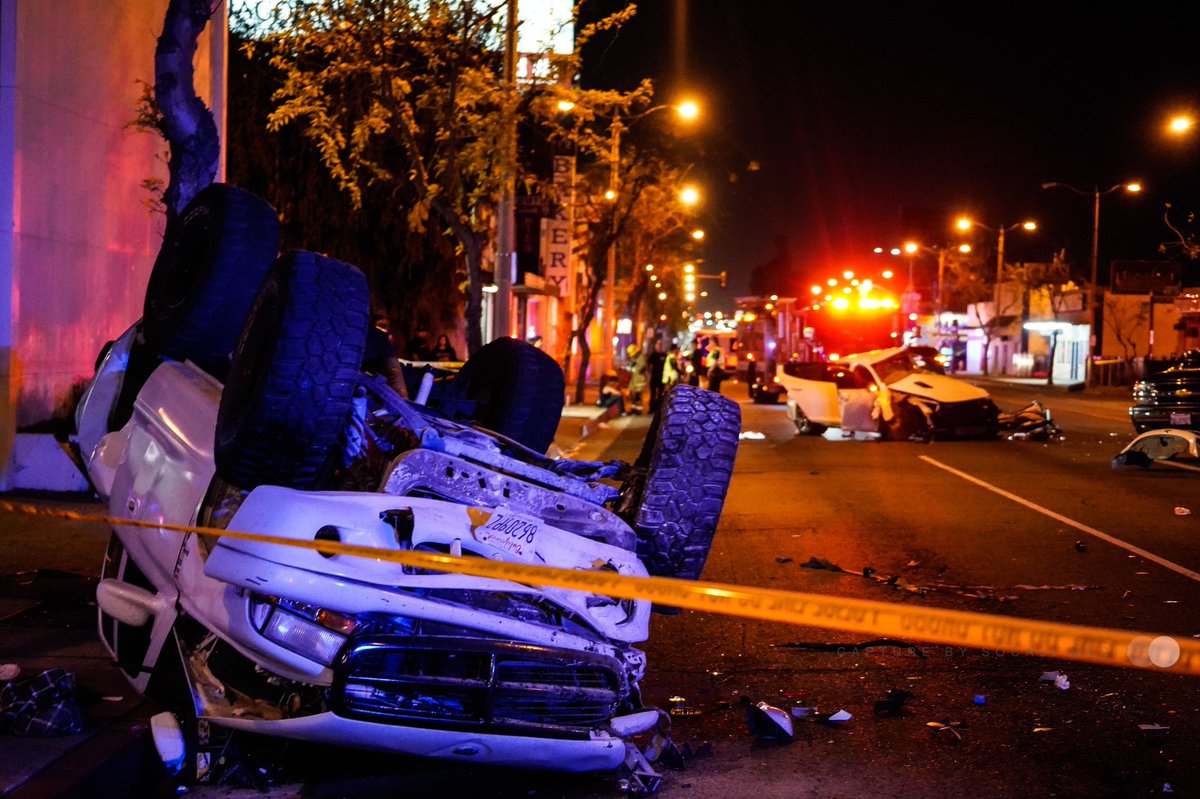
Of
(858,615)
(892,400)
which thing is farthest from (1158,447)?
(858,615)

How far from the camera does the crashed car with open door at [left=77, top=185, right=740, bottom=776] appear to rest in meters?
4.04

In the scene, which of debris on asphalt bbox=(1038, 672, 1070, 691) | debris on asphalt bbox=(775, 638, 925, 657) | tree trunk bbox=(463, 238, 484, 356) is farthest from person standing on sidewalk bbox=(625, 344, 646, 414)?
debris on asphalt bbox=(1038, 672, 1070, 691)

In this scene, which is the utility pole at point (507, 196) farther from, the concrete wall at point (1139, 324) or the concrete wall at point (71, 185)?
the concrete wall at point (1139, 324)

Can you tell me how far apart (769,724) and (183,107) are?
21.7 ft

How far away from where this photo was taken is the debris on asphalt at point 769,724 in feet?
17.7

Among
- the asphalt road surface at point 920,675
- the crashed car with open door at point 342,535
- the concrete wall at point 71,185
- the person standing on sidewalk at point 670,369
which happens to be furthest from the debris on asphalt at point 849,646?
the person standing on sidewalk at point 670,369

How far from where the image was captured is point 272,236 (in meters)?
5.88

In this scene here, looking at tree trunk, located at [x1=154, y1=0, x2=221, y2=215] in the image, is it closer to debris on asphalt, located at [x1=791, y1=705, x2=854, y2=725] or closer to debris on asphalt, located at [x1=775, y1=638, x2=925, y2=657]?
debris on asphalt, located at [x1=775, y1=638, x2=925, y2=657]

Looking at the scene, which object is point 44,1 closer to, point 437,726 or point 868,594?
point 868,594

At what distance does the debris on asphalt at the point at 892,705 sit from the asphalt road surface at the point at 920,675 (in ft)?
0.06

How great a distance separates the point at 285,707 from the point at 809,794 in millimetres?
Result: 1999

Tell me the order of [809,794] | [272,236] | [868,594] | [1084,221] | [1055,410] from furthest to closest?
[1084,221]
[1055,410]
[868,594]
[272,236]
[809,794]

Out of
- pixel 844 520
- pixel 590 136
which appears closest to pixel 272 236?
pixel 844 520

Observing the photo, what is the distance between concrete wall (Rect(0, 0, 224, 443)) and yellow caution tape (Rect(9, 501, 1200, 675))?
8572 millimetres
